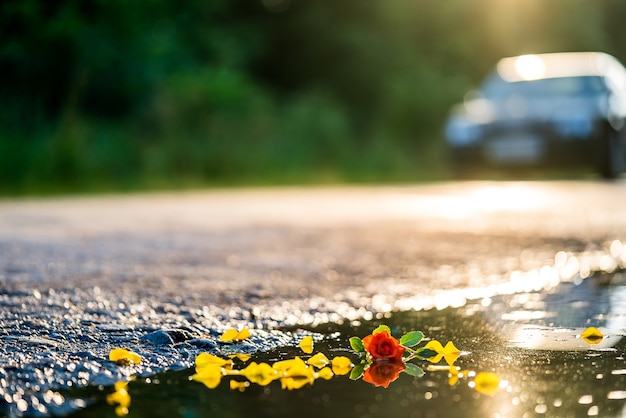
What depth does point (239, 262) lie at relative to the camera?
654cm

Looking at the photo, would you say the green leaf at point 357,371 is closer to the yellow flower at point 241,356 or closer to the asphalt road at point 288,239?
the yellow flower at point 241,356

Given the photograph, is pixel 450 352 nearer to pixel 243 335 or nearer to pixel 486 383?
pixel 486 383

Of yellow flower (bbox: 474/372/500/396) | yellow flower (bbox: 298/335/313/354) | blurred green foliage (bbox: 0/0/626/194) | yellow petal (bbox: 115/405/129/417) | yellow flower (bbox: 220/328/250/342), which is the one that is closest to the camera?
yellow petal (bbox: 115/405/129/417)

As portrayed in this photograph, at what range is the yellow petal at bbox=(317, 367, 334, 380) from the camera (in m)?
3.41

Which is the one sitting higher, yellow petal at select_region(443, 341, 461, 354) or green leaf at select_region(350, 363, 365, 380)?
yellow petal at select_region(443, 341, 461, 354)

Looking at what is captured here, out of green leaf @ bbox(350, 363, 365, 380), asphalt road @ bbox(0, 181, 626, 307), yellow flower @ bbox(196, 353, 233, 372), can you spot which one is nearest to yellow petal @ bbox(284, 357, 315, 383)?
green leaf @ bbox(350, 363, 365, 380)

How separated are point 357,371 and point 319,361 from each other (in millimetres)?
145

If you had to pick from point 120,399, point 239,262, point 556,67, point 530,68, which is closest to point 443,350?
point 120,399

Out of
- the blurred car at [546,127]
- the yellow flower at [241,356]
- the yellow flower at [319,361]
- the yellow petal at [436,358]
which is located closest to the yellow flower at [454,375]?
the yellow petal at [436,358]

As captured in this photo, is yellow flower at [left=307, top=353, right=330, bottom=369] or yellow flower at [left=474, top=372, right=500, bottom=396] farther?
yellow flower at [left=307, top=353, right=330, bottom=369]

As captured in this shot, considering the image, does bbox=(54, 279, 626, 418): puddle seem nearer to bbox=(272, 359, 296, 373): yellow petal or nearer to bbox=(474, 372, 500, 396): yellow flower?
bbox=(474, 372, 500, 396): yellow flower

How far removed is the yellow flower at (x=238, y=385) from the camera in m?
3.25

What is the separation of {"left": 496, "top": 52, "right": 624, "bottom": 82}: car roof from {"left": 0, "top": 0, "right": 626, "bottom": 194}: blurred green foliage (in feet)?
7.48

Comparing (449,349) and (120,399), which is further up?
(449,349)
